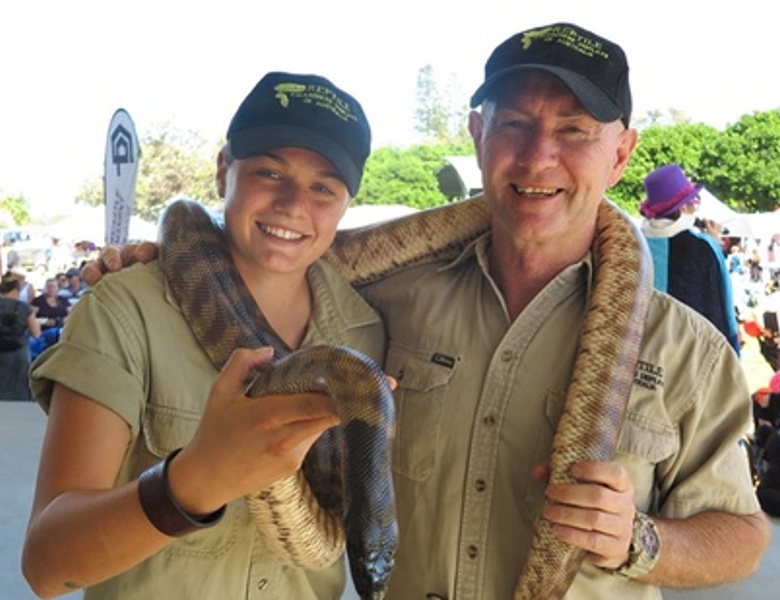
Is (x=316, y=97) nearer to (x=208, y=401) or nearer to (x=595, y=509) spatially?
(x=208, y=401)

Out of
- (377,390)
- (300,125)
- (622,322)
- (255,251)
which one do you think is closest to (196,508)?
(377,390)

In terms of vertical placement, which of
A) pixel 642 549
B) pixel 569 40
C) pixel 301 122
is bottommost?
pixel 642 549

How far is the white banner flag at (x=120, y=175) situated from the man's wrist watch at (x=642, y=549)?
22.8ft

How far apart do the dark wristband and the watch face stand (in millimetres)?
1126

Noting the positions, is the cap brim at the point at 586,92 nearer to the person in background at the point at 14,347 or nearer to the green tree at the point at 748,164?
the person in background at the point at 14,347

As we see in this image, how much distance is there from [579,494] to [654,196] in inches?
181

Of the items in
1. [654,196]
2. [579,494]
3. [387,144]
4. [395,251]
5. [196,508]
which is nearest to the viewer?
[196,508]

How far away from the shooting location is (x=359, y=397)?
1851 millimetres

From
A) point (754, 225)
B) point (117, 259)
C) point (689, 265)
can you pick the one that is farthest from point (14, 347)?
point (754, 225)

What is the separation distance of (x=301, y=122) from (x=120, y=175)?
656cm

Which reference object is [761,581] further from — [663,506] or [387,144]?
[387,144]

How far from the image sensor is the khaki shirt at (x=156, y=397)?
214 centimetres

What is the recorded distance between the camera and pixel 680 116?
8038 cm

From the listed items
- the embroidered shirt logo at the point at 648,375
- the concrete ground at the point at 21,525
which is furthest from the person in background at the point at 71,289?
the embroidered shirt logo at the point at 648,375
